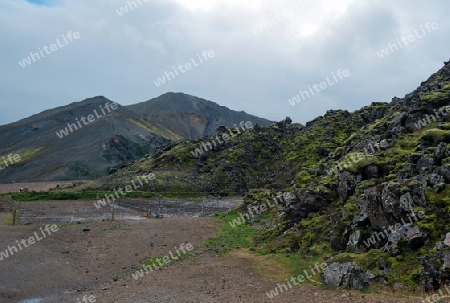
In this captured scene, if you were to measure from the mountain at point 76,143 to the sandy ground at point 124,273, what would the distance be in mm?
60049

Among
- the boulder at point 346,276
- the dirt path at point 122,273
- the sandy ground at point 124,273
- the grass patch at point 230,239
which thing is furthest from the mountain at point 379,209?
the dirt path at point 122,273

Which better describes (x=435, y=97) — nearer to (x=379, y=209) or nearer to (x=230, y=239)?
(x=379, y=209)

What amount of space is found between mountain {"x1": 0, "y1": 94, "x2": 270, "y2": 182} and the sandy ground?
197 feet

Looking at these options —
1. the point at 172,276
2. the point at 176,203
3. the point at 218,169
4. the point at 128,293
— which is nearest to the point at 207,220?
the point at 176,203

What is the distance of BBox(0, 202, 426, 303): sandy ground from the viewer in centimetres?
1303

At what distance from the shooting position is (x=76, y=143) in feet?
362

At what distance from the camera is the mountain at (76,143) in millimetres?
90250

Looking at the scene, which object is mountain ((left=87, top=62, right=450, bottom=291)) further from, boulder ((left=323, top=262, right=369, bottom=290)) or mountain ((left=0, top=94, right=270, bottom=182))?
mountain ((left=0, top=94, right=270, bottom=182))

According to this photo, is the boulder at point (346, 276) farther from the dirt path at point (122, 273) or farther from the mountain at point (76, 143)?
the mountain at point (76, 143)

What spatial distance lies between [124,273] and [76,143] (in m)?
104

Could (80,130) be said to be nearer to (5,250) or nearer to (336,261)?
(5,250)

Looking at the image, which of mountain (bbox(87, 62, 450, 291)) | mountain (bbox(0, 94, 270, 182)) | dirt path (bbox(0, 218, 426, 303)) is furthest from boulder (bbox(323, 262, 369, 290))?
mountain (bbox(0, 94, 270, 182))

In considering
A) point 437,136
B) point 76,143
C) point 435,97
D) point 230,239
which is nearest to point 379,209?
point 437,136

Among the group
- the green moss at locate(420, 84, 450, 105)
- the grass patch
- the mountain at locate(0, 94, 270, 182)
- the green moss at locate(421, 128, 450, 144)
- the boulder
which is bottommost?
the boulder
